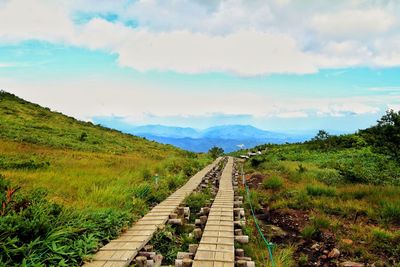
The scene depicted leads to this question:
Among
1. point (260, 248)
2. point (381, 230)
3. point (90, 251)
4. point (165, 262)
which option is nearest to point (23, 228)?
point (90, 251)

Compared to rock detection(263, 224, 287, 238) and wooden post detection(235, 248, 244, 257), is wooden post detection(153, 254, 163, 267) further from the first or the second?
rock detection(263, 224, 287, 238)

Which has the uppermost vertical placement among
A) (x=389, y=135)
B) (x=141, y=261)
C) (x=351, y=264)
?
(x=389, y=135)

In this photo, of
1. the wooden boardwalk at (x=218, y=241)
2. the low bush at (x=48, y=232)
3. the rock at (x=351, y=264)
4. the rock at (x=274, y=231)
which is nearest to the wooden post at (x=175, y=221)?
the wooden boardwalk at (x=218, y=241)

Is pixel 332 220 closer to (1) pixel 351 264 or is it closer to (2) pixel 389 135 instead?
(1) pixel 351 264

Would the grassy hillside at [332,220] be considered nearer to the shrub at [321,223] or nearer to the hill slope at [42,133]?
the shrub at [321,223]

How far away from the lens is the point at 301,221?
9.82 m

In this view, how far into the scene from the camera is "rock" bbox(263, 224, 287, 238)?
29.2 feet

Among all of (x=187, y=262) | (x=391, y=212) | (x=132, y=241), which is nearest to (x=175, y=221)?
(x=132, y=241)

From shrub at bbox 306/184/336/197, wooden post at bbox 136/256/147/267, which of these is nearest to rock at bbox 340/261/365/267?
wooden post at bbox 136/256/147/267

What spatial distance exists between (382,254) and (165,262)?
15.7ft

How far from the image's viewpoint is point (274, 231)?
927cm

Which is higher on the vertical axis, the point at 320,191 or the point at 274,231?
the point at 320,191

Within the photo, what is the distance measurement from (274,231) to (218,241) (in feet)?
9.42

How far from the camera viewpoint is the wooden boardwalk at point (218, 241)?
19.6 feet
